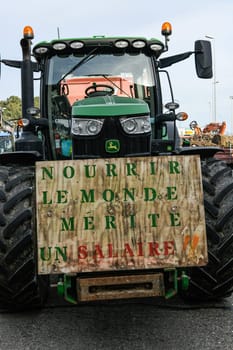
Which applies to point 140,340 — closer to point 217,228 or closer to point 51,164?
point 217,228

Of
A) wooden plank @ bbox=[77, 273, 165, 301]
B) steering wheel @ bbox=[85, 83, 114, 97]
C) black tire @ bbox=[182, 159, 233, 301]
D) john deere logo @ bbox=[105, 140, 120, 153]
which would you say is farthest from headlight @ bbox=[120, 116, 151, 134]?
wooden plank @ bbox=[77, 273, 165, 301]

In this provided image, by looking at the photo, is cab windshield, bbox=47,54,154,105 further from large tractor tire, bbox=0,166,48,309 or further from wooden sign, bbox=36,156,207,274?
wooden sign, bbox=36,156,207,274

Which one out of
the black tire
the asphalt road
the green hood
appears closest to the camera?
the asphalt road

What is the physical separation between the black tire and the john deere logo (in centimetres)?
76

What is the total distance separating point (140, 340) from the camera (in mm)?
3963

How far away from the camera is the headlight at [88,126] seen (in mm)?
4539

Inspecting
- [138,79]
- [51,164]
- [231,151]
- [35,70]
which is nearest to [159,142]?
[138,79]

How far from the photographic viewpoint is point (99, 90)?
536cm

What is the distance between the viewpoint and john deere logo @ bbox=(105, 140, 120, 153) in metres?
4.60

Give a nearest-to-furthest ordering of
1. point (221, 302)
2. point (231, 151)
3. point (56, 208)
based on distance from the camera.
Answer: point (56, 208) < point (221, 302) < point (231, 151)

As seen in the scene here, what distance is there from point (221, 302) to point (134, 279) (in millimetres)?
1346

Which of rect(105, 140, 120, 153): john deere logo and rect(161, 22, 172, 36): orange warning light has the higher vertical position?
rect(161, 22, 172, 36): orange warning light

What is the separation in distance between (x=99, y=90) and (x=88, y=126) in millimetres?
926

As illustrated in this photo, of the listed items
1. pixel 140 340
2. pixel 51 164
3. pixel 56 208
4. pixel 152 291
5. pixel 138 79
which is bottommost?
pixel 140 340
